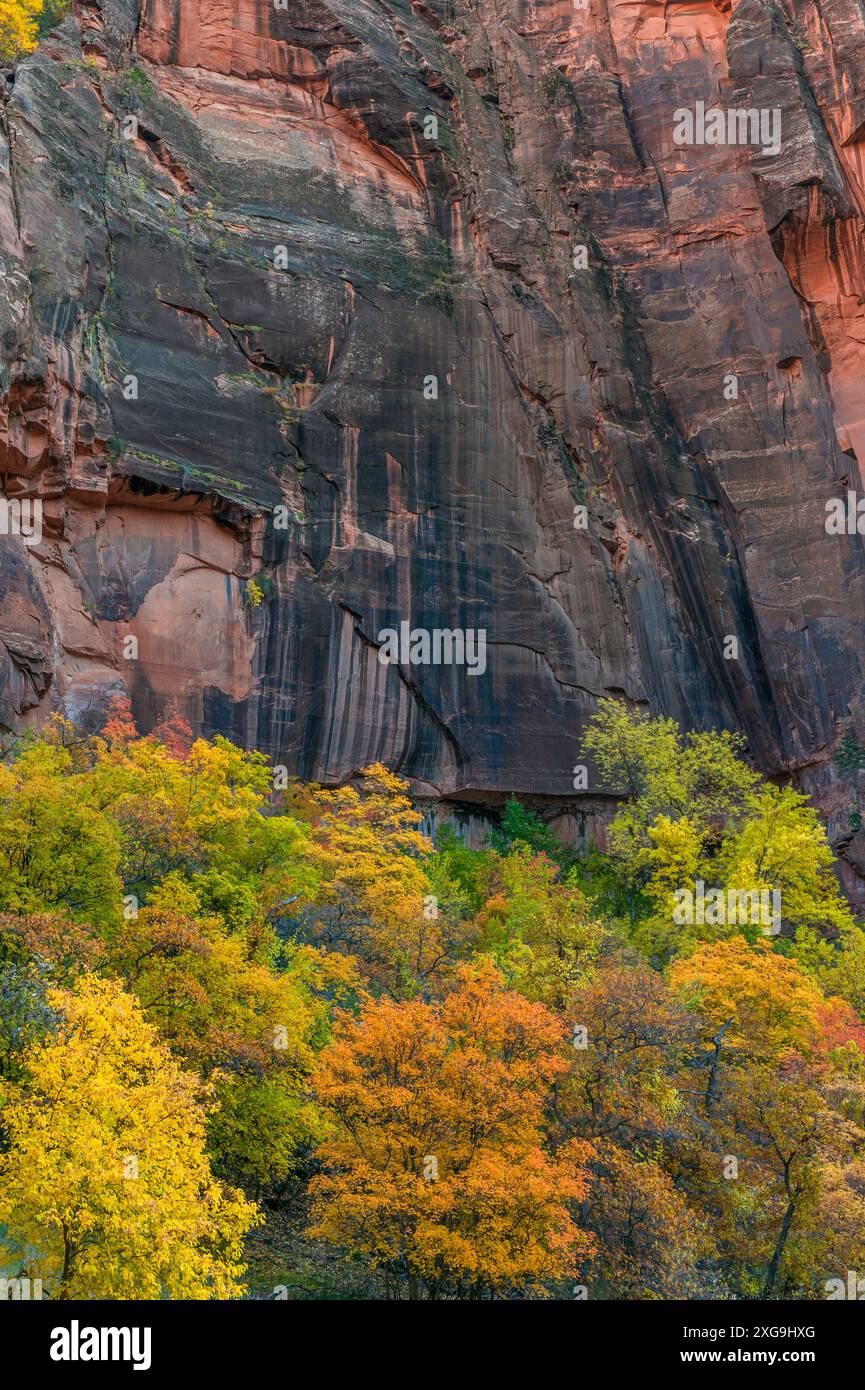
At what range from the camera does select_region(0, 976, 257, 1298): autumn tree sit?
15070mm

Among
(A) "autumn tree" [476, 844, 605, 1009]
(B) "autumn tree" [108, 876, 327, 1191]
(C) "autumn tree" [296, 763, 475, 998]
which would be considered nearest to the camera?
(B) "autumn tree" [108, 876, 327, 1191]

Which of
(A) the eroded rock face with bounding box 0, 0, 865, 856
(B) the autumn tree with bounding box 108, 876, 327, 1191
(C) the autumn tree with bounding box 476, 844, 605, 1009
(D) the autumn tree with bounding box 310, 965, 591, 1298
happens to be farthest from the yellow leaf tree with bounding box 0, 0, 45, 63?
(D) the autumn tree with bounding box 310, 965, 591, 1298

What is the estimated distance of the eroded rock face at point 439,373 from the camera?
37.2 metres

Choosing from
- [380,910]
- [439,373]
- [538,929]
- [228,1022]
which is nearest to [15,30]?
[439,373]

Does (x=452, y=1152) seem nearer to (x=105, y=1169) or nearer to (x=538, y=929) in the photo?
(x=105, y=1169)

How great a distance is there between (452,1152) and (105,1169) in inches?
239

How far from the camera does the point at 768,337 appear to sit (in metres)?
46.9

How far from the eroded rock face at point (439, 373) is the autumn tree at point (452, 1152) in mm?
16825

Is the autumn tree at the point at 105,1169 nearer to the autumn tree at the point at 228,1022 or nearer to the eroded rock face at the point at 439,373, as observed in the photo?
the autumn tree at the point at 228,1022

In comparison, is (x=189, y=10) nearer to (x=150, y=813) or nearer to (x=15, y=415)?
(x=15, y=415)

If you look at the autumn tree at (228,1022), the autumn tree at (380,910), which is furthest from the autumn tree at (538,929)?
the autumn tree at (228,1022)

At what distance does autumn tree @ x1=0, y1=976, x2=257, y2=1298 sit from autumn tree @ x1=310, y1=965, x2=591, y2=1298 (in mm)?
2697

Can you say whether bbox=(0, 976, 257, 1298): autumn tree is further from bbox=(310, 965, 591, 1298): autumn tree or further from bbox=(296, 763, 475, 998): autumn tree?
bbox=(296, 763, 475, 998): autumn tree

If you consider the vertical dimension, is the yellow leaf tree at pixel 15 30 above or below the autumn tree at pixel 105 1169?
above
